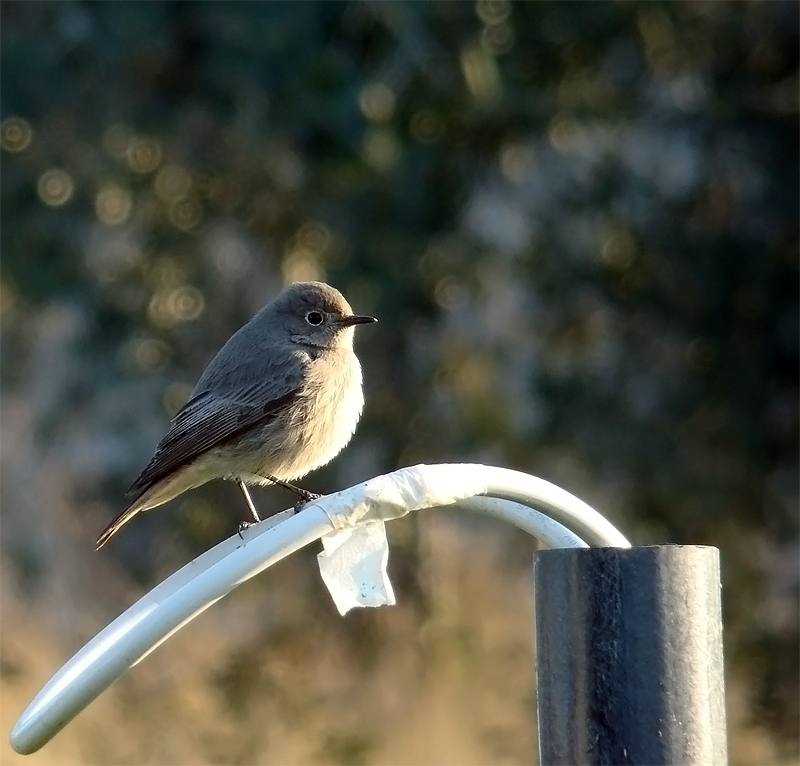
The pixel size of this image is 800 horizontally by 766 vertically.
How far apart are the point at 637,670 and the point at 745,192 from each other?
19.5ft

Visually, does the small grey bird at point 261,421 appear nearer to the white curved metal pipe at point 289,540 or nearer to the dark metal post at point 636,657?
the white curved metal pipe at point 289,540

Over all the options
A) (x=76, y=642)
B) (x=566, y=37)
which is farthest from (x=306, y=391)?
(x=76, y=642)

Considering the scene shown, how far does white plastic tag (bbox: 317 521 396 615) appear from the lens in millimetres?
2523

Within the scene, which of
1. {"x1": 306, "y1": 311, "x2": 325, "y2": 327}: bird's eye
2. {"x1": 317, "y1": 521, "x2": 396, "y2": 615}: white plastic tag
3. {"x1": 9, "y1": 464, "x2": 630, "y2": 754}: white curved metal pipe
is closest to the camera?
{"x1": 9, "y1": 464, "x2": 630, "y2": 754}: white curved metal pipe

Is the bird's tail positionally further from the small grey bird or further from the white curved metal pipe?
the white curved metal pipe

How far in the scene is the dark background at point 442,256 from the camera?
6789mm

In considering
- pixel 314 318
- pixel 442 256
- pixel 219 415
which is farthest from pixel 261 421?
pixel 442 256

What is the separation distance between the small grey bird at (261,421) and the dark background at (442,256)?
1.53 metres

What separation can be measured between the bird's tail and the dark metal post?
244 cm

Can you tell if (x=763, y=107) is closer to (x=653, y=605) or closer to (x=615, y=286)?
(x=615, y=286)

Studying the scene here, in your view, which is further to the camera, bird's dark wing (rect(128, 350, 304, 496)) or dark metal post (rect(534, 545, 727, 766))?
bird's dark wing (rect(128, 350, 304, 496))

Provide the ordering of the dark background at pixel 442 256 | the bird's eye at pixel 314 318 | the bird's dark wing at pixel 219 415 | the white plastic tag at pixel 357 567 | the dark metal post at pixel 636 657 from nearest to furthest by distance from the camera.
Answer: the dark metal post at pixel 636 657
the white plastic tag at pixel 357 567
the bird's dark wing at pixel 219 415
the bird's eye at pixel 314 318
the dark background at pixel 442 256

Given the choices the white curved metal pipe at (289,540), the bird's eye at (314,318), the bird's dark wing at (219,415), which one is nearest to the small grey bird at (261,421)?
the bird's dark wing at (219,415)

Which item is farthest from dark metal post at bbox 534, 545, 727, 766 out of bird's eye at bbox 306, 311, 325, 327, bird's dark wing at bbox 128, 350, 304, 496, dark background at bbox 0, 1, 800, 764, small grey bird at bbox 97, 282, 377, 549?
dark background at bbox 0, 1, 800, 764
